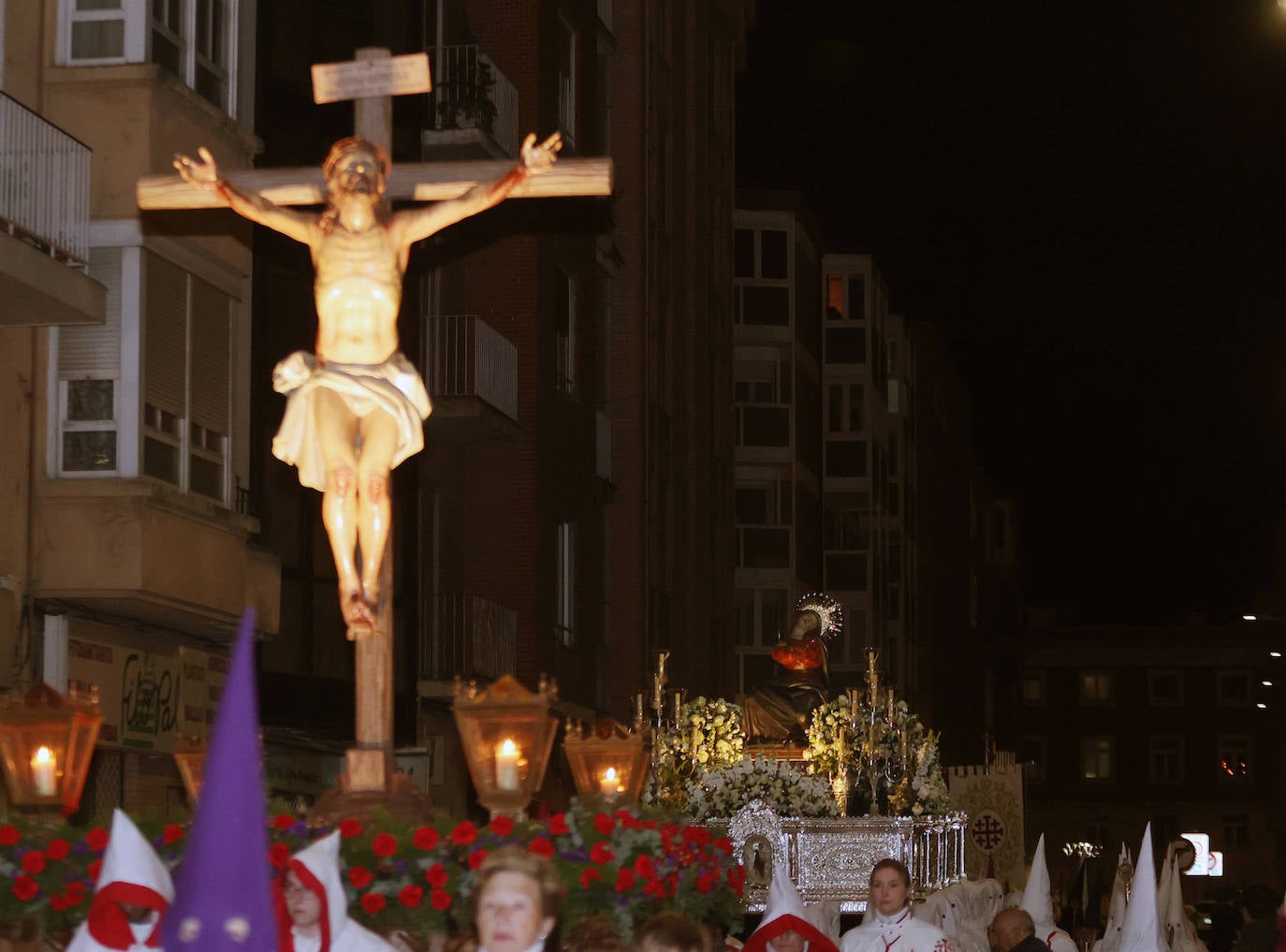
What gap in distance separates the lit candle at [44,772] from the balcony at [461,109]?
Result: 19400 millimetres

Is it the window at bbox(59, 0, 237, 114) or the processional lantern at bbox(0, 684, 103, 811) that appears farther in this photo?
the window at bbox(59, 0, 237, 114)

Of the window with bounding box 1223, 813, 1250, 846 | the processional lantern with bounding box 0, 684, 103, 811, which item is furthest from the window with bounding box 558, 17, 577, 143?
the window with bounding box 1223, 813, 1250, 846

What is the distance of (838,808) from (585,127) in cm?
1838

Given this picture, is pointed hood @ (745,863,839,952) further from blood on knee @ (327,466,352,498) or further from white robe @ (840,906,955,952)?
blood on knee @ (327,466,352,498)

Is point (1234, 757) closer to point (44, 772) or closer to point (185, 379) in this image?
point (185, 379)

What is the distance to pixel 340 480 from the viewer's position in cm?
1095

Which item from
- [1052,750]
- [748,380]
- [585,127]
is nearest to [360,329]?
[585,127]

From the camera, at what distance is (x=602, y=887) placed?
1074 centimetres

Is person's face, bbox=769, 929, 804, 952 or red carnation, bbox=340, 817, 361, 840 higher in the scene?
red carnation, bbox=340, 817, 361, 840

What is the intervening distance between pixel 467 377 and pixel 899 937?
57.6 ft

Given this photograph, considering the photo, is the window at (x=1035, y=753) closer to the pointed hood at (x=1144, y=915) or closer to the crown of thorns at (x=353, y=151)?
the pointed hood at (x=1144, y=915)

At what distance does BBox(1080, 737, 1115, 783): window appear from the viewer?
106 meters

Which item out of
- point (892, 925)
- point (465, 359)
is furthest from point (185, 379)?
point (892, 925)

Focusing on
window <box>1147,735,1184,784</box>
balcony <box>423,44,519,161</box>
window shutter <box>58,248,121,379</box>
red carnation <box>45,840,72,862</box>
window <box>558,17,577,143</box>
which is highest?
window <box>558,17,577,143</box>
